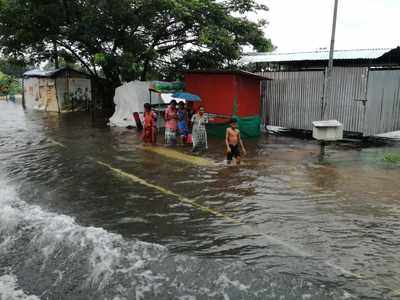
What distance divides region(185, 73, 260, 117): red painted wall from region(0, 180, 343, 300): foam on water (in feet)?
31.9

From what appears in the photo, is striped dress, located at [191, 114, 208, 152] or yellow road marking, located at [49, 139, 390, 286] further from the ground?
striped dress, located at [191, 114, 208, 152]

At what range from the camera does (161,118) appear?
17906 mm

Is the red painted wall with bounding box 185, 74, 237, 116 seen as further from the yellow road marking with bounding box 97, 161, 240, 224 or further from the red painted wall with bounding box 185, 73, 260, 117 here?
the yellow road marking with bounding box 97, 161, 240, 224

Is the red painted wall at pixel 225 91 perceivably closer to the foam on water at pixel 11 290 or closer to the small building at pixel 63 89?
the small building at pixel 63 89

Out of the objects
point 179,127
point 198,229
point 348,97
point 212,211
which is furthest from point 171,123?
point 198,229

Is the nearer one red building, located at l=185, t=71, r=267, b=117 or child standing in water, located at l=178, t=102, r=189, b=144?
child standing in water, located at l=178, t=102, r=189, b=144

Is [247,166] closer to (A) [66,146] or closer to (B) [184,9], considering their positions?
(A) [66,146]

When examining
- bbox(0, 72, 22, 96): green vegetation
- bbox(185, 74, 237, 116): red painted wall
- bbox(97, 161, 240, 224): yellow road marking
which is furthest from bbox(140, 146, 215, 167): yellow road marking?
bbox(0, 72, 22, 96): green vegetation

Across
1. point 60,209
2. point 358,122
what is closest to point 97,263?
point 60,209

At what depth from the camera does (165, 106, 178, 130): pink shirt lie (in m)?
13.6

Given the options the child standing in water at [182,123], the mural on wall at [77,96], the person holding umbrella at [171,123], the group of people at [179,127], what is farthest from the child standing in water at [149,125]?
the mural on wall at [77,96]

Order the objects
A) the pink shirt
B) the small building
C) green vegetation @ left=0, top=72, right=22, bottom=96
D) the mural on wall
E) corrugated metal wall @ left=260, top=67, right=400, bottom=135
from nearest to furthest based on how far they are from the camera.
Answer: the pink shirt, corrugated metal wall @ left=260, top=67, right=400, bottom=135, the small building, the mural on wall, green vegetation @ left=0, top=72, right=22, bottom=96

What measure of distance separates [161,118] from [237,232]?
1177cm

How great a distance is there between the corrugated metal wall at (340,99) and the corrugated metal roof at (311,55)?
3.08 meters
